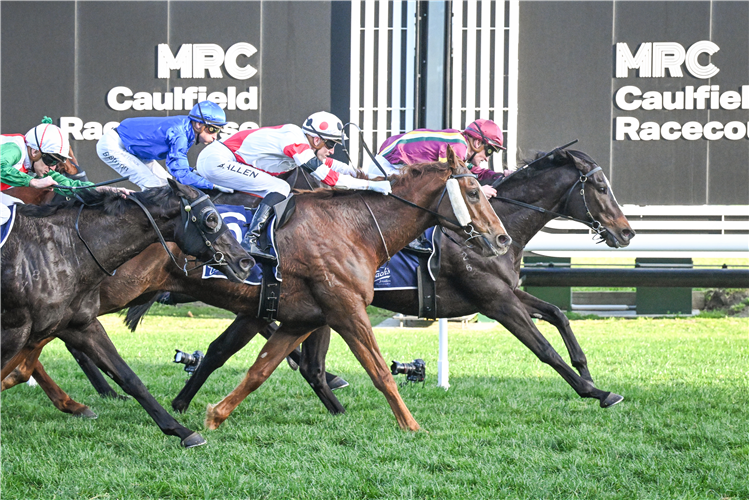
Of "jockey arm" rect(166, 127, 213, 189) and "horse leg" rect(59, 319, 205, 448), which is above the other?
"jockey arm" rect(166, 127, 213, 189)

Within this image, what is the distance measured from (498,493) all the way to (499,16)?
6.72 meters

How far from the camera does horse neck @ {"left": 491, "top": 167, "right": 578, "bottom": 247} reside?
633 cm

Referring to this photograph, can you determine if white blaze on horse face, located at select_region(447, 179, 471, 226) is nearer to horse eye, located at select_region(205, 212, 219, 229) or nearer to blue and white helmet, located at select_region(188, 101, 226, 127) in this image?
horse eye, located at select_region(205, 212, 219, 229)

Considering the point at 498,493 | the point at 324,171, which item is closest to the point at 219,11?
the point at 324,171

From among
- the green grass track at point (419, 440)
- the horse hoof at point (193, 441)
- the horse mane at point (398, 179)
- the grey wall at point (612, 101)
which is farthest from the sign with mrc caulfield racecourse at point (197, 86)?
the horse hoof at point (193, 441)

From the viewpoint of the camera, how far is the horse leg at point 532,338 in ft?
19.1

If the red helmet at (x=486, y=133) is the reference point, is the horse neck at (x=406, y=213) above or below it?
below

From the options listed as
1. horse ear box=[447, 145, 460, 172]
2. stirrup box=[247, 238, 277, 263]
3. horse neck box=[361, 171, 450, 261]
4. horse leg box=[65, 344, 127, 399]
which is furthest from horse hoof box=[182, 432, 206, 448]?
horse ear box=[447, 145, 460, 172]

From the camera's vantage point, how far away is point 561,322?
247 inches

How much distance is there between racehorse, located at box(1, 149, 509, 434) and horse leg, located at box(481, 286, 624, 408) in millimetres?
711

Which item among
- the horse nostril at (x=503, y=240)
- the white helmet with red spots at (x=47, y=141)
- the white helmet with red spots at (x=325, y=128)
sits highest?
the white helmet with red spots at (x=325, y=128)

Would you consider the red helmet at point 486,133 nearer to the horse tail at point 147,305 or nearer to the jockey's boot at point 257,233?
the jockey's boot at point 257,233

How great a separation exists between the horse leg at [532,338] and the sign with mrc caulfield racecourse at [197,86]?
4.86 m

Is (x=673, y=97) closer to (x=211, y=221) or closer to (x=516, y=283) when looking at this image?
(x=516, y=283)
